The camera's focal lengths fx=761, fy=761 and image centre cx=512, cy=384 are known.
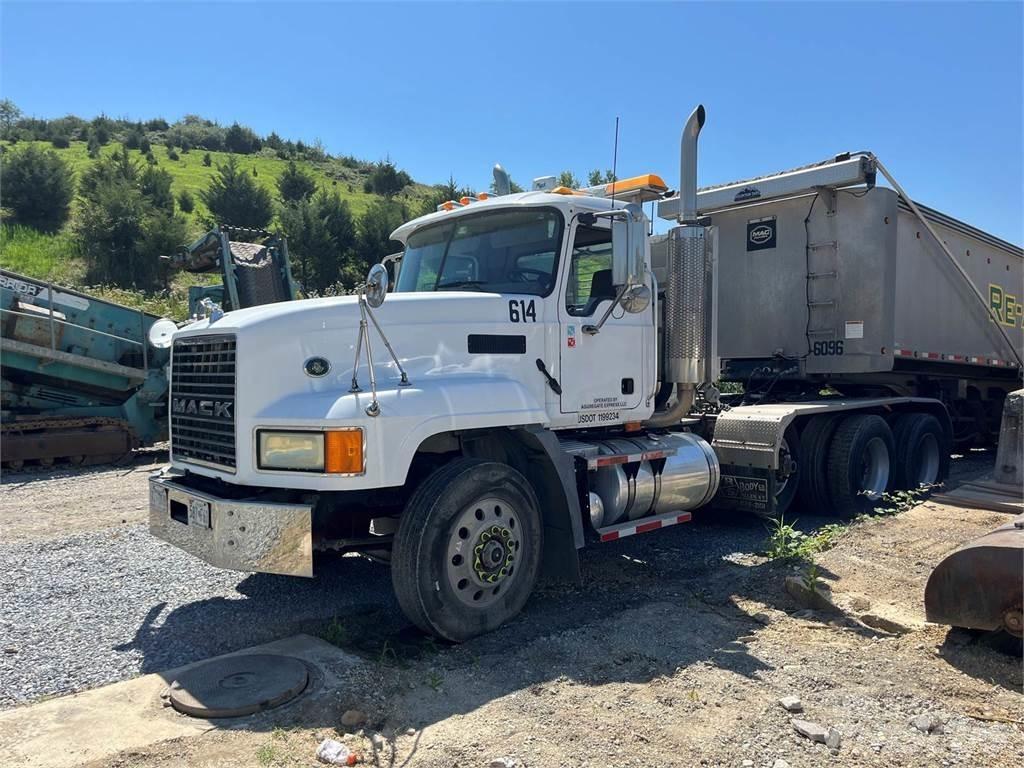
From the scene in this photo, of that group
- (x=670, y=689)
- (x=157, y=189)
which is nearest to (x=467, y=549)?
(x=670, y=689)

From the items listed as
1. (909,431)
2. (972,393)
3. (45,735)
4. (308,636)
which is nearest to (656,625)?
(308,636)

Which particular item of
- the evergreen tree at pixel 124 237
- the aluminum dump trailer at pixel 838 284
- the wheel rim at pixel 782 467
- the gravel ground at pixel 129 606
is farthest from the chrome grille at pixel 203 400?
the evergreen tree at pixel 124 237

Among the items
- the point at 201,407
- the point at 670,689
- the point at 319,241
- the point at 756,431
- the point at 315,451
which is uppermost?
the point at 319,241

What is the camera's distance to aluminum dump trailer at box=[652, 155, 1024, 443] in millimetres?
8172

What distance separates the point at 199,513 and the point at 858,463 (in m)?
6.31

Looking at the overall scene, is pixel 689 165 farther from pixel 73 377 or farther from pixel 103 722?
pixel 73 377

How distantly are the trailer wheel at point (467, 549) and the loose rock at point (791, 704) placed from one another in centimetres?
165

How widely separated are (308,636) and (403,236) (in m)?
3.19

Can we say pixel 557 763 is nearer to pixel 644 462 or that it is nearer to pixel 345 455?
pixel 345 455

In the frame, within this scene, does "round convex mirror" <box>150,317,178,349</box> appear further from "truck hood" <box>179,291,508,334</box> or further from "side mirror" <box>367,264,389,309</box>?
"side mirror" <box>367,264,389,309</box>

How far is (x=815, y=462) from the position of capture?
7.70 metres

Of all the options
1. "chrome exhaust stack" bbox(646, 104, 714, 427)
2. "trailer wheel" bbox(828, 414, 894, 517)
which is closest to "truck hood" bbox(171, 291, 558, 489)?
"chrome exhaust stack" bbox(646, 104, 714, 427)

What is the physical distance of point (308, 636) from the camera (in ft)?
14.8

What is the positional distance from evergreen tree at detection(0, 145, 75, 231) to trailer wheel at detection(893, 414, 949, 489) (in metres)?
35.2
